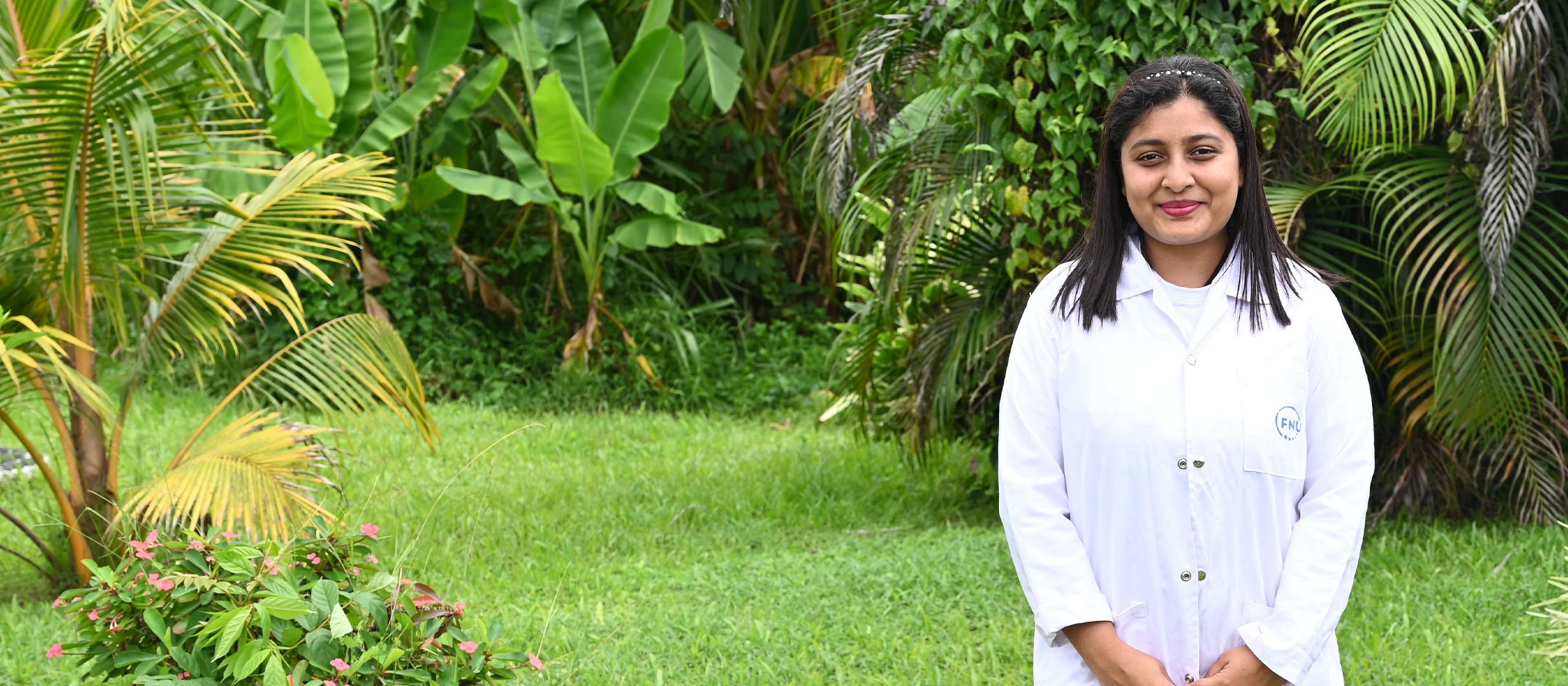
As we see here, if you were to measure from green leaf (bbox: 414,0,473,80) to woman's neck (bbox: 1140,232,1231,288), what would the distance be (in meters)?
6.86

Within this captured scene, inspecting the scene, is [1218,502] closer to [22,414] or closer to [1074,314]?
[1074,314]

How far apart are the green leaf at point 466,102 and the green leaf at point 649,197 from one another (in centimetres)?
99

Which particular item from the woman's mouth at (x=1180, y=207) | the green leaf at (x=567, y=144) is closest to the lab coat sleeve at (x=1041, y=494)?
the woman's mouth at (x=1180, y=207)

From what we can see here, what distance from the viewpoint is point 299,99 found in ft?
24.2

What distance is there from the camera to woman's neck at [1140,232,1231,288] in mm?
2000

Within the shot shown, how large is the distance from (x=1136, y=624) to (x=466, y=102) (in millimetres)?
7350

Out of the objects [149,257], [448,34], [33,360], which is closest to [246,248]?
[149,257]

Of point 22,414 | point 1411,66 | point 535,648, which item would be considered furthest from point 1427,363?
point 22,414

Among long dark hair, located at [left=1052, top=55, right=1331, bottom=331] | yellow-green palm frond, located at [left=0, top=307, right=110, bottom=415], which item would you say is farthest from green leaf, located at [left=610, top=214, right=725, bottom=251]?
long dark hair, located at [left=1052, top=55, right=1331, bottom=331]

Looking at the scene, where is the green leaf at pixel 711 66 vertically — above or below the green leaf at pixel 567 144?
above

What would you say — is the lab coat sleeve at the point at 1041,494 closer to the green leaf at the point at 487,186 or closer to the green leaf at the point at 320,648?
the green leaf at the point at 320,648

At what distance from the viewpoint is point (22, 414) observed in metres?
8.18

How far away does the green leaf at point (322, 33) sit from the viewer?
782 cm

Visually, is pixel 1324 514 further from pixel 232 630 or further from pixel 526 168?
pixel 526 168
